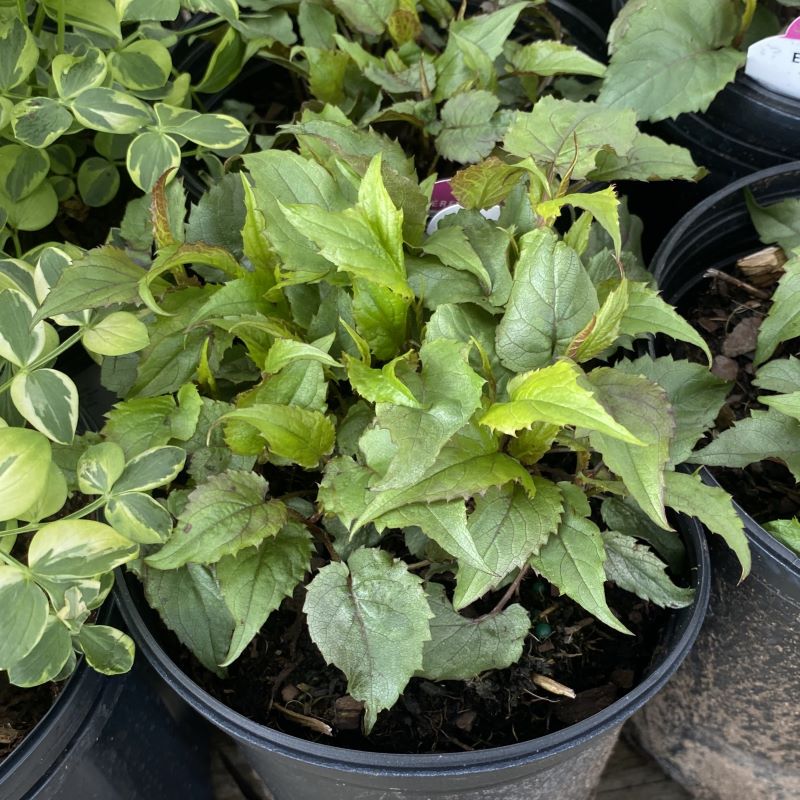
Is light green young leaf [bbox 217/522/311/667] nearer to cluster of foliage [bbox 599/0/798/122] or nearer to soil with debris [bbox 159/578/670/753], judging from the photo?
soil with debris [bbox 159/578/670/753]

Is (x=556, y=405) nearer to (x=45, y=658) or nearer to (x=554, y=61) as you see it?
(x=45, y=658)

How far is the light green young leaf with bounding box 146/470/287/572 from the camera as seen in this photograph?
770 millimetres

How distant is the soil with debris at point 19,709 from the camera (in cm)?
92

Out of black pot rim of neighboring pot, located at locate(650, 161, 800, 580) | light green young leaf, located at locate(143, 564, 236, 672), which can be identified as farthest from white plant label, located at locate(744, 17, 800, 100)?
light green young leaf, located at locate(143, 564, 236, 672)

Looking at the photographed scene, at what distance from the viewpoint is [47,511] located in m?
0.81

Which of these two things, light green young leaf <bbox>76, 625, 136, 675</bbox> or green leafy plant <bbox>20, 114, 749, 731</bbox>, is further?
light green young leaf <bbox>76, 625, 136, 675</bbox>

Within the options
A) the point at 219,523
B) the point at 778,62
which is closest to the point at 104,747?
the point at 219,523

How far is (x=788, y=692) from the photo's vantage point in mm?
1032

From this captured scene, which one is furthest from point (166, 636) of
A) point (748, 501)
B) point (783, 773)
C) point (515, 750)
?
point (783, 773)

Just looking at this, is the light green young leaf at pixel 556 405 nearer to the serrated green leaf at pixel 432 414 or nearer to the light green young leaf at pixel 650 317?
the serrated green leaf at pixel 432 414

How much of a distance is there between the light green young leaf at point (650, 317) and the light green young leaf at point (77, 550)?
0.49 meters

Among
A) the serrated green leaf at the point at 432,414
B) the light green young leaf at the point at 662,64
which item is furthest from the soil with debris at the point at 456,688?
the light green young leaf at the point at 662,64

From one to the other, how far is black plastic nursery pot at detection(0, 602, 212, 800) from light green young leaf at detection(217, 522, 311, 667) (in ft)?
0.67

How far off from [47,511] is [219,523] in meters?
0.17
